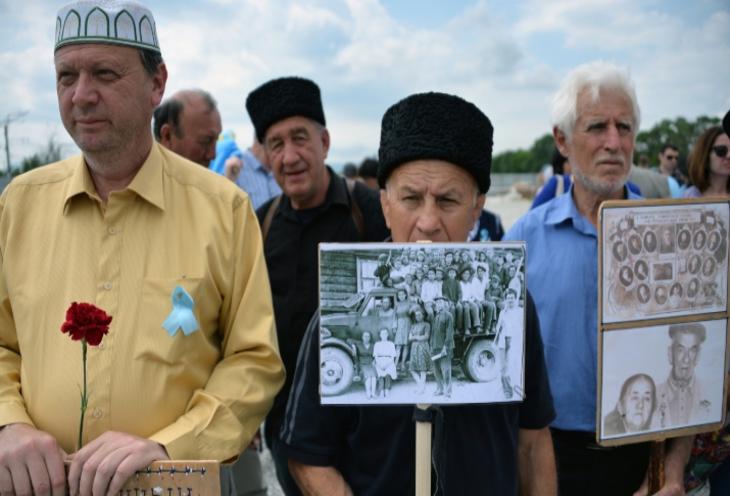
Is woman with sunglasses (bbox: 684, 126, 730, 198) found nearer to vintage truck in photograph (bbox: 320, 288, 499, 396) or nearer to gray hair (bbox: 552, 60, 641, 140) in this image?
gray hair (bbox: 552, 60, 641, 140)

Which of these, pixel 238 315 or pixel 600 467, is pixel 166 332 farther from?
pixel 600 467

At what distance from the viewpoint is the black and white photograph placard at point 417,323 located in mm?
1682

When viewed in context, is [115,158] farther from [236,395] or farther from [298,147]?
[298,147]

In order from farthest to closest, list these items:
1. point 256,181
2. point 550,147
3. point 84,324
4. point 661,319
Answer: point 550,147 < point 256,181 < point 661,319 < point 84,324

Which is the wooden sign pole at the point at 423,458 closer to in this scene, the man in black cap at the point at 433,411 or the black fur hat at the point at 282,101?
the man in black cap at the point at 433,411

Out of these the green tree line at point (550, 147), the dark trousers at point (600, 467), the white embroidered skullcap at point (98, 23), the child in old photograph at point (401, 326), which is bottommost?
the dark trousers at point (600, 467)

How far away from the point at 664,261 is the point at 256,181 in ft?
A: 13.7

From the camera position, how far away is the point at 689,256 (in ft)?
7.39

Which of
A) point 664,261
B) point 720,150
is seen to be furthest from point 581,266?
point 720,150

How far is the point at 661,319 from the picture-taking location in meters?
2.22

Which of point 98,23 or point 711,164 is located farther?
point 711,164

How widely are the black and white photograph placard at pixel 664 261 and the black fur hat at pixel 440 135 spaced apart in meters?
0.51

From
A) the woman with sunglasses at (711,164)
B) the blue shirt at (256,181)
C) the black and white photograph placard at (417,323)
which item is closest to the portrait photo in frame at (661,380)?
the black and white photograph placard at (417,323)

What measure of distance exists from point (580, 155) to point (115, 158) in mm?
1834
